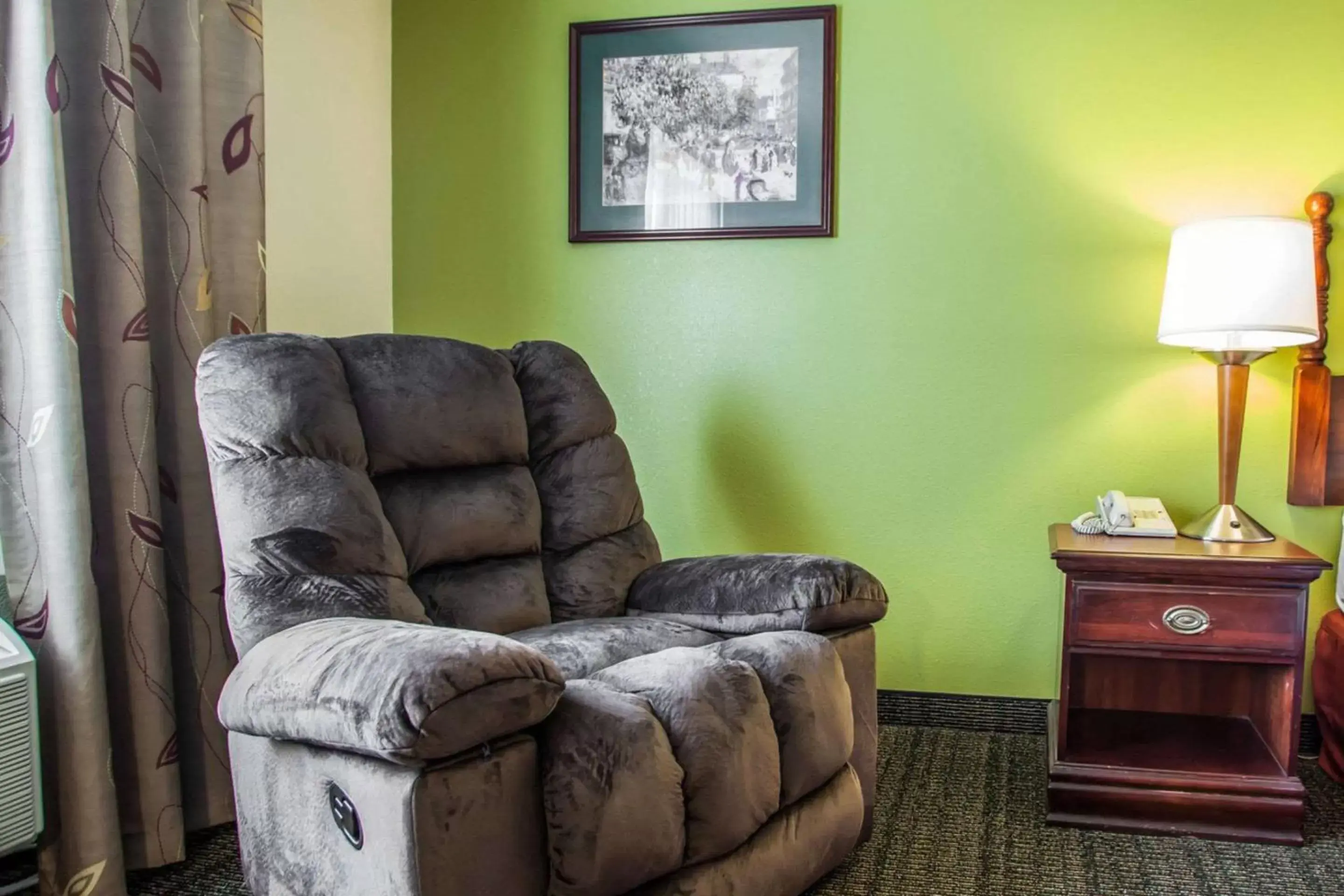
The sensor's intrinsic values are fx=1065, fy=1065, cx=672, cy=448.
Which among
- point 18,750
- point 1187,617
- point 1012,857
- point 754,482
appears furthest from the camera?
point 754,482

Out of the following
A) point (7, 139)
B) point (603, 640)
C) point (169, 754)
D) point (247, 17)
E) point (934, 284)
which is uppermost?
point (247, 17)

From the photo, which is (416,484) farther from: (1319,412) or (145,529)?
(1319,412)

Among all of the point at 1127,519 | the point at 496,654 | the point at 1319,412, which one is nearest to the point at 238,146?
the point at 496,654

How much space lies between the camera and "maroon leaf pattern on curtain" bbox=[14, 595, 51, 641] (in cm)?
180

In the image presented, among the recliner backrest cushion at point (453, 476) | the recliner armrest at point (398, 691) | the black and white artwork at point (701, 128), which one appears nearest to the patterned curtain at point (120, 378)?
the recliner backrest cushion at point (453, 476)

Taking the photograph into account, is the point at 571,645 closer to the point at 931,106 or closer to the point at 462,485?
the point at 462,485

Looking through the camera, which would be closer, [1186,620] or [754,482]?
[1186,620]

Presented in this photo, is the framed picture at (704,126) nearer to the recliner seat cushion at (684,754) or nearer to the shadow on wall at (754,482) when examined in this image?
the shadow on wall at (754,482)

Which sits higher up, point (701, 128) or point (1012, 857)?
point (701, 128)

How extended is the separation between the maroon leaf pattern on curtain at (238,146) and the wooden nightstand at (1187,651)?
1841mm

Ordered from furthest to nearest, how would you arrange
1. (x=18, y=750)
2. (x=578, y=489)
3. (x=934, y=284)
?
(x=934, y=284) → (x=578, y=489) → (x=18, y=750)

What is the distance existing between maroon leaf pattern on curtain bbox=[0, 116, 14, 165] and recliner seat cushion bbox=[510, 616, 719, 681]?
1171mm

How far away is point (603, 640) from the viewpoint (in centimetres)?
186

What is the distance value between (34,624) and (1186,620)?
2.15 m
